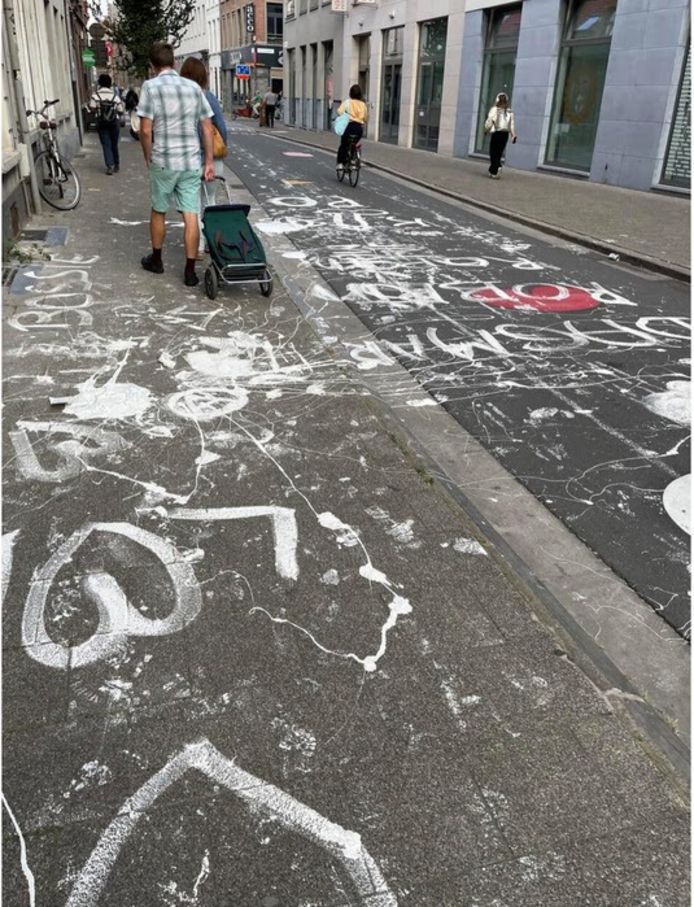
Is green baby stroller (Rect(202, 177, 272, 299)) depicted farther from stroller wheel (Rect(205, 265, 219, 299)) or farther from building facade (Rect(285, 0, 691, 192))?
building facade (Rect(285, 0, 691, 192))

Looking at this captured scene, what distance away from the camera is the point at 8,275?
266 inches

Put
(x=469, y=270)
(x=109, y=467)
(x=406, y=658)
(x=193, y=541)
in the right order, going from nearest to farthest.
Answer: (x=406, y=658) → (x=193, y=541) → (x=109, y=467) → (x=469, y=270)

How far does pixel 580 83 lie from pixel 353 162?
630 cm

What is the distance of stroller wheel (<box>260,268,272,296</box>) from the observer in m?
6.33

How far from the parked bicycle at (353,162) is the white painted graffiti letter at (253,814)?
13.4 m

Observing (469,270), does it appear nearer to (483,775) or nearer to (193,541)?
(193,541)

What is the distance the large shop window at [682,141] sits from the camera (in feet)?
43.7

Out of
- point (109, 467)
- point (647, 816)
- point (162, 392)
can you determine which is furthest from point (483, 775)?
point (162, 392)

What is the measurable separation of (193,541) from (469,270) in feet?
19.4

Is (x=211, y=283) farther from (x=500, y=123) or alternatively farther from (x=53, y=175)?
(x=500, y=123)

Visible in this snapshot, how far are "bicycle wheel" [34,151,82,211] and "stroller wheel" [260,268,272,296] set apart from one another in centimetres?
527

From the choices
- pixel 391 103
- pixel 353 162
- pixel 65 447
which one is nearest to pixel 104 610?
pixel 65 447

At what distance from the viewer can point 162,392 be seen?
434 centimetres

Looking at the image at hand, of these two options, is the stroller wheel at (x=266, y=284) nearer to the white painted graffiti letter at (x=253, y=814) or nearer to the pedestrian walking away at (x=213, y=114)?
the pedestrian walking away at (x=213, y=114)
